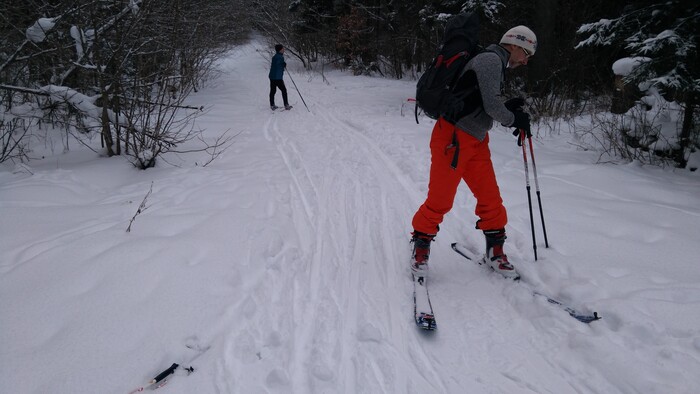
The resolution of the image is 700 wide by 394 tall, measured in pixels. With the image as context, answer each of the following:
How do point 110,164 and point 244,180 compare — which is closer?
point 244,180

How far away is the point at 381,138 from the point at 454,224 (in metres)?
3.86

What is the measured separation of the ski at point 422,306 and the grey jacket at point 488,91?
51.9 inches

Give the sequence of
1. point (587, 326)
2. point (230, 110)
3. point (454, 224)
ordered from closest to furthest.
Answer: point (587, 326) < point (454, 224) < point (230, 110)

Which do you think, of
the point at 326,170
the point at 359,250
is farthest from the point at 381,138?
the point at 359,250

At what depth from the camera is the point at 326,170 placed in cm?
625

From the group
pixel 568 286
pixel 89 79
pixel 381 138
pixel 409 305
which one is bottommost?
pixel 409 305

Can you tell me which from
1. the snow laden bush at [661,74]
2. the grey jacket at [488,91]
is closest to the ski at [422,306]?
the grey jacket at [488,91]

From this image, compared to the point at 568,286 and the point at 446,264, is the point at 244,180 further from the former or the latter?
the point at 568,286

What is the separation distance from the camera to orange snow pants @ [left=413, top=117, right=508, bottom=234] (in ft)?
9.94

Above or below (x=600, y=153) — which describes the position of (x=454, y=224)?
below

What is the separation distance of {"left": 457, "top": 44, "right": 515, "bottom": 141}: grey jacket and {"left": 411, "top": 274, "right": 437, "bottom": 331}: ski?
1.32 meters

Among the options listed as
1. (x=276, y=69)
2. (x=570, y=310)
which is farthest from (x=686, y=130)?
(x=276, y=69)

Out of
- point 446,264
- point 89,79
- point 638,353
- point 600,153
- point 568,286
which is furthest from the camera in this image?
point 89,79

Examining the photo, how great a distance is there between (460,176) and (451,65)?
866 millimetres
